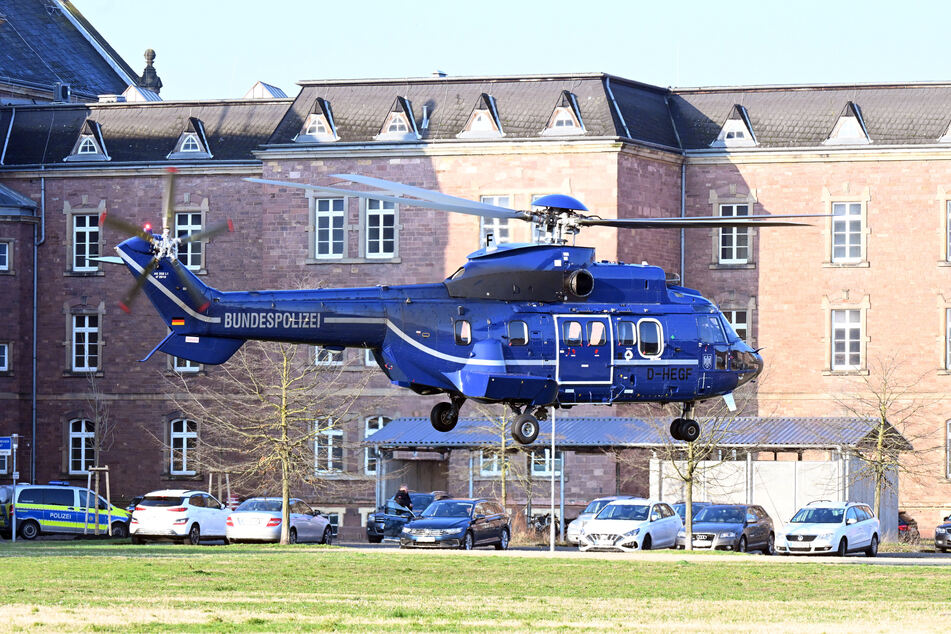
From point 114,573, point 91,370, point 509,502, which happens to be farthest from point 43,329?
point 114,573

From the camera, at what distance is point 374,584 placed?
36062 mm

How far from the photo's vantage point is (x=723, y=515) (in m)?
54.8

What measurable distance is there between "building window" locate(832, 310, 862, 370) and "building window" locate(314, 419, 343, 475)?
17.0 metres

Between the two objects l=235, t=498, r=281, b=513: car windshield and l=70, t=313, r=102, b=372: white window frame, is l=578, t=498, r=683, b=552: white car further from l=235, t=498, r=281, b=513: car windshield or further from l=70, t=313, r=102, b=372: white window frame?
l=70, t=313, r=102, b=372: white window frame

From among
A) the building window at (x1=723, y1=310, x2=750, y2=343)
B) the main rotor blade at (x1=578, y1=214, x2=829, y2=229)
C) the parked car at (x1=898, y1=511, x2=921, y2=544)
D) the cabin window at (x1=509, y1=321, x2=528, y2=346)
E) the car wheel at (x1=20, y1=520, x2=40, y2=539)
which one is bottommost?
the parked car at (x1=898, y1=511, x2=921, y2=544)

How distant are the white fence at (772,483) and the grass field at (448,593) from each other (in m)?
13.3

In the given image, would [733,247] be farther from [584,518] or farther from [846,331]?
[584,518]

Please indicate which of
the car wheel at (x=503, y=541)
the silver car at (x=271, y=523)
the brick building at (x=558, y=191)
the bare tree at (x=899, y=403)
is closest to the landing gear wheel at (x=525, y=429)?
the car wheel at (x=503, y=541)

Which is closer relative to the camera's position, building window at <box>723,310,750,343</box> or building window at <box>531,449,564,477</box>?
building window at <box>531,449,564,477</box>

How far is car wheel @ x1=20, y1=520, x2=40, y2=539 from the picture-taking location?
59.1 metres

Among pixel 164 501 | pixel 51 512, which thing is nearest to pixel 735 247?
pixel 164 501

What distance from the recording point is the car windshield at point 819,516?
177 ft

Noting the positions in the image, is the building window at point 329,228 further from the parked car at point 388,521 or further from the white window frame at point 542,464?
the parked car at point 388,521

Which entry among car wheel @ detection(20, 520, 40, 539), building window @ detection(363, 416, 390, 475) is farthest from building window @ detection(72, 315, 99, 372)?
car wheel @ detection(20, 520, 40, 539)
